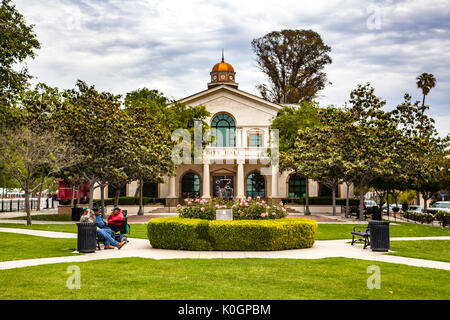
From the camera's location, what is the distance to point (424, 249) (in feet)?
52.2

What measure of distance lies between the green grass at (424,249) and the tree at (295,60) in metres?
47.7

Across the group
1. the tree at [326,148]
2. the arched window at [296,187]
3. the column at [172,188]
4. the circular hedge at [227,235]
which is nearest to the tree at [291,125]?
the tree at [326,148]

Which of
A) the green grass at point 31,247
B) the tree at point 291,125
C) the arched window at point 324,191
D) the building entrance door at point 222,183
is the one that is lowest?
the green grass at point 31,247

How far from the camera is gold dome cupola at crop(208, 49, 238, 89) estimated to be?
65.9 meters

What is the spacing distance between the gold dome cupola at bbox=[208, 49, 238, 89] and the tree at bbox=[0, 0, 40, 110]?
41596 millimetres

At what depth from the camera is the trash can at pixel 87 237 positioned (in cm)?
1379

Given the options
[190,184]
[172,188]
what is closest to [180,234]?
[172,188]

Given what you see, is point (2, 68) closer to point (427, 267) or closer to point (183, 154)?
point (183, 154)

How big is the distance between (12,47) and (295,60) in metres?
47.8

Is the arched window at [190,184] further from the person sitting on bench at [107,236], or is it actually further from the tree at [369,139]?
the person sitting on bench at [107,236]

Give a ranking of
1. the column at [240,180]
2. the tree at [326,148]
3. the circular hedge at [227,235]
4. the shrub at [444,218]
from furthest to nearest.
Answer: the column at [240,180] < the tree at [326,148] < the shrub at [444,218] < the circular hedge at [227,235]

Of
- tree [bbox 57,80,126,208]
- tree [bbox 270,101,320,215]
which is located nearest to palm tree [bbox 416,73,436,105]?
tree [bbox 270,101,320,215]
